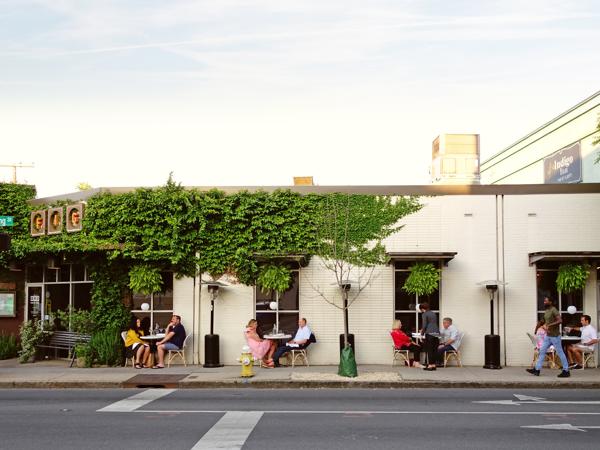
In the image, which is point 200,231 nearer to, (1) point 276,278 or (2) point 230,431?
(1) point 276,278

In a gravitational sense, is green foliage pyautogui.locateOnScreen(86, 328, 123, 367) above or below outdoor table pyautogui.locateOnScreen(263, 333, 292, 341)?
below

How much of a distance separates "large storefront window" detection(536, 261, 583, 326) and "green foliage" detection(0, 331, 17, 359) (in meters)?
15.4

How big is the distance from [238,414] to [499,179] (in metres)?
36.1

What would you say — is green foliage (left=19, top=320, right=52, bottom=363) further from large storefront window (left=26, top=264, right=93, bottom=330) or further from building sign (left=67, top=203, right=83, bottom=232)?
building sign (left=67, top=203, right=83, bottom=232)

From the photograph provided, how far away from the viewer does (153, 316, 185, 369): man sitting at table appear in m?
20.5

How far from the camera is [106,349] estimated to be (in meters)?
20.9

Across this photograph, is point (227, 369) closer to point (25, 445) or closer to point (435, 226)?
point (435, 226)

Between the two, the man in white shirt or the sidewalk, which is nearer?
the sidewalk

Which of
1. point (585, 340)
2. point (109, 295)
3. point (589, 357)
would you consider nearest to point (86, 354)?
point (109, 295)

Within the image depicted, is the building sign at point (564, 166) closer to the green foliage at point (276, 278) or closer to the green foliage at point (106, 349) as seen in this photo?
the green foliage at point (276, 278)

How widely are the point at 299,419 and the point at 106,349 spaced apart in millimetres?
10105

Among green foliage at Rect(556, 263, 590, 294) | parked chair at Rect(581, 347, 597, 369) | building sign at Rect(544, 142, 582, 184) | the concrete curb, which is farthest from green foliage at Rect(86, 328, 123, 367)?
building sign at Rect(544, 142, 582, 184)

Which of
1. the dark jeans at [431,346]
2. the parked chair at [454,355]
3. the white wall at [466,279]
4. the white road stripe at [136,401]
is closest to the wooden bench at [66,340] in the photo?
the white wall at [466,279]

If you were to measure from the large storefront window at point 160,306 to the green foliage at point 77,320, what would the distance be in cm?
123
